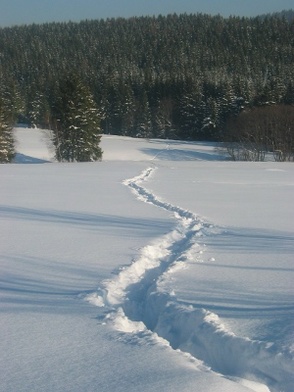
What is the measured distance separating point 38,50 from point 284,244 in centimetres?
12558

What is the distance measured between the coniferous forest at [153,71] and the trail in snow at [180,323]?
30.6 meters

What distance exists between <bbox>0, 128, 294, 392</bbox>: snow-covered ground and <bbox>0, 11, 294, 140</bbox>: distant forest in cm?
2832

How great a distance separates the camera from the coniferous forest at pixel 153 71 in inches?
2474

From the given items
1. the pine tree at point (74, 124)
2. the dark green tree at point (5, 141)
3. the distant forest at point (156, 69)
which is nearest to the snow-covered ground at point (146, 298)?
the pine tree at point (74, 124)

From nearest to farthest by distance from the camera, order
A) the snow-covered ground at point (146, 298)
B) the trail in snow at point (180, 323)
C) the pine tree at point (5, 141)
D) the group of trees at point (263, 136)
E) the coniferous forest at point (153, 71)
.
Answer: the snow-covered ground at point (146, 298) → the trail in snow at point (180, 323) → the pine tree at point (5, 141) → the group of trees at point (263, 136) → the coniferous forest at point (153, 71)

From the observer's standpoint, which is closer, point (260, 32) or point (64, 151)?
point (64, 151)

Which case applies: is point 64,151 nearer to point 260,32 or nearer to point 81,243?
point 81,243

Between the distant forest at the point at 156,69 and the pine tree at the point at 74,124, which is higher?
the distant forest at the point at 156,69

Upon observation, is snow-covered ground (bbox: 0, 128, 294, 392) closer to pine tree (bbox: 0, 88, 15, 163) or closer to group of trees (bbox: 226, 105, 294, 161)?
pine tree (bbox: 0, 88, 15, 163)

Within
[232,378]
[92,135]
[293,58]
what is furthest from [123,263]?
[293,58]

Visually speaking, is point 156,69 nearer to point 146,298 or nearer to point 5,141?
→ point 5,141

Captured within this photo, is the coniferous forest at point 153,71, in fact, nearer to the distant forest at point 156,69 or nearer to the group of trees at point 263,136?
the distant forest at point 156,69

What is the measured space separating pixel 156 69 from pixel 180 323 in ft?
350

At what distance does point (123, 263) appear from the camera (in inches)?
272
